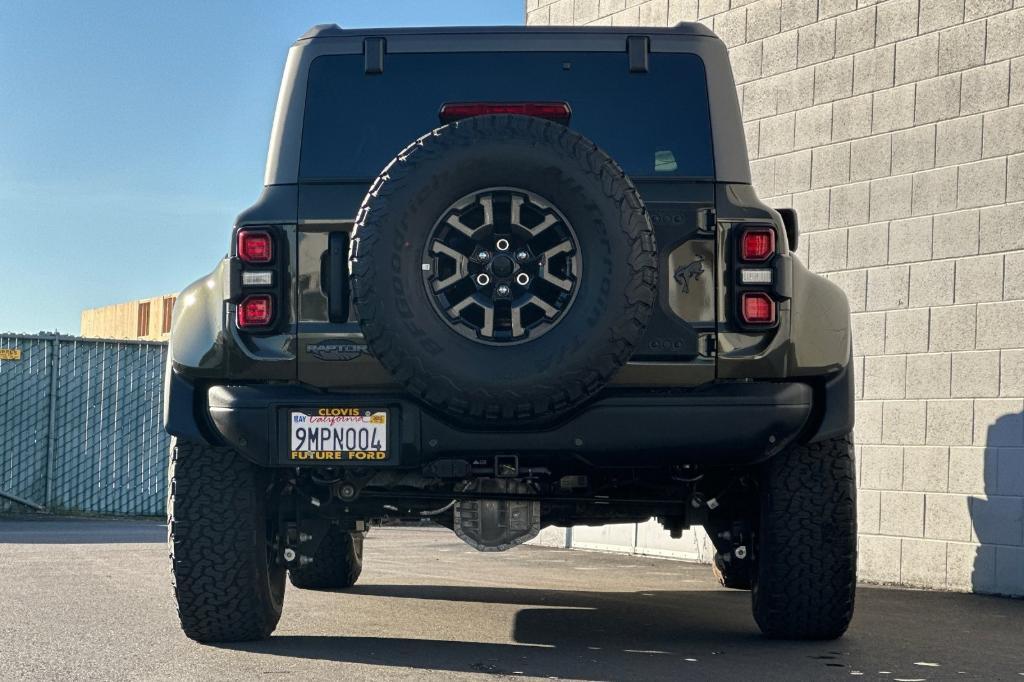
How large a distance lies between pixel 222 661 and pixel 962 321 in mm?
5292

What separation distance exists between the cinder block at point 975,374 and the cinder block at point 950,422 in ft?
0.26

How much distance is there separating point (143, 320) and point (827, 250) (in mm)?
20169

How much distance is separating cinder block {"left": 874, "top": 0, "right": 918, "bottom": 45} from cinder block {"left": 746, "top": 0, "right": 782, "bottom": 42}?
101 centimetres

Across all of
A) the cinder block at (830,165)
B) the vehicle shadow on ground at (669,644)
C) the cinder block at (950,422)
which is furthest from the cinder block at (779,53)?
the vehicle shadow on ground at (669,644)

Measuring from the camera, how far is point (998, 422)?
8.44m

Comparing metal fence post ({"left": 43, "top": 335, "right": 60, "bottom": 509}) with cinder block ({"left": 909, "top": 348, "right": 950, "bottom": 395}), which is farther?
metal fence post ({"left": 43, "top": 335, "right": 60, "bottom": 509})

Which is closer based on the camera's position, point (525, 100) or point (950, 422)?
point (525, 100)

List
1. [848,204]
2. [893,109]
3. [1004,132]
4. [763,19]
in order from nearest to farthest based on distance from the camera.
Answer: [1004,132]
[893,109]
[848,204]
[763,19]

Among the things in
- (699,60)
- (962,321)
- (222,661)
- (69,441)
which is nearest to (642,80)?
(699,60)

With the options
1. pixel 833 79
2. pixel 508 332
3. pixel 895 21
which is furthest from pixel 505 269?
pixel 833 79

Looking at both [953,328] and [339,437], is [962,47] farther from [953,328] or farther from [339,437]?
[339,437]

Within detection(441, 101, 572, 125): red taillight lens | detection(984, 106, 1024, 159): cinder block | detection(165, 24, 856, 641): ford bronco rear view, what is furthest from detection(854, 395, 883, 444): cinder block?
detection(441, 101, 572, 125): red taillight lens

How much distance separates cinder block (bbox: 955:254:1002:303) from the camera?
8484 mm

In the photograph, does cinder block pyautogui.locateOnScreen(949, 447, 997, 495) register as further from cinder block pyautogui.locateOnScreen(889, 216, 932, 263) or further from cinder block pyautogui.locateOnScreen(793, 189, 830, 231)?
cinder block pyautogui.locateOnScreen(793, 189, 830, 231)
